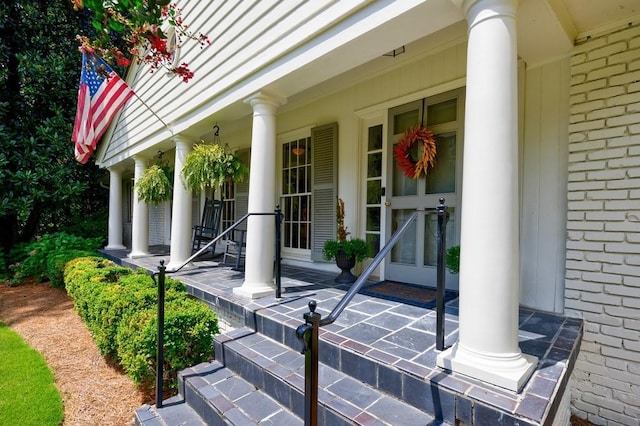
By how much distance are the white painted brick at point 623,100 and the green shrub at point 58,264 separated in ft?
25.0

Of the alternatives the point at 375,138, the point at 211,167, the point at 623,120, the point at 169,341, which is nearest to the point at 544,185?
the point at 623,120

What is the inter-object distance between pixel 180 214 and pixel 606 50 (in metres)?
4.64

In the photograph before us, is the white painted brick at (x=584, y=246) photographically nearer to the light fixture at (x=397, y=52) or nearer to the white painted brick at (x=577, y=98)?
the white painted brick at (x=577, y=98)

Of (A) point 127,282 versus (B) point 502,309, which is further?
(A) point 127,282

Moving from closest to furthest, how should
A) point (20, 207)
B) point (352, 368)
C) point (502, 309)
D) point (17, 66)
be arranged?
1. point (502, 309)
2. point (352, 368)
3. point (20, 207)
4. point (17, 66)

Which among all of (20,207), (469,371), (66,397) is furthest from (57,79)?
(469,371)

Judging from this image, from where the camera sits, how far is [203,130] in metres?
4.43

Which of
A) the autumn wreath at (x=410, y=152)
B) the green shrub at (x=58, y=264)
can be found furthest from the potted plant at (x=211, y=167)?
the green shrub at (x=58, y=264)

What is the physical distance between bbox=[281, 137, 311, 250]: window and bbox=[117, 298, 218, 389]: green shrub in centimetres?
226

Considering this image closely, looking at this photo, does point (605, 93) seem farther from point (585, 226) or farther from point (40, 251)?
point (40, 251)

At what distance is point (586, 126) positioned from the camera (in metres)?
2.24

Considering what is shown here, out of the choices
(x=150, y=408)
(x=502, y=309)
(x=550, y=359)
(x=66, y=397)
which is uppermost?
(x=502, y=309)

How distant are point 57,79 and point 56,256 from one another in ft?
14.1

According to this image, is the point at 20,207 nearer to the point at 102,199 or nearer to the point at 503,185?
the point at 102,199
